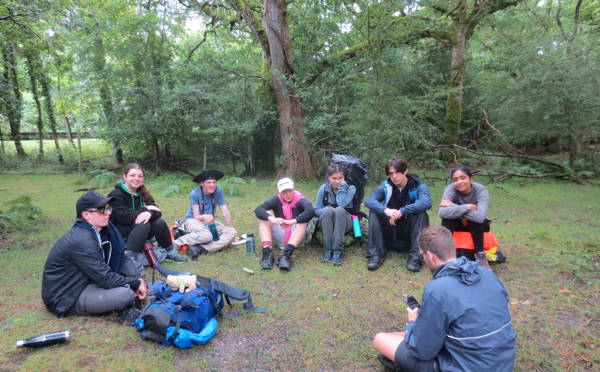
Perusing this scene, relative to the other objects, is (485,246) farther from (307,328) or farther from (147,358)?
(147,358)

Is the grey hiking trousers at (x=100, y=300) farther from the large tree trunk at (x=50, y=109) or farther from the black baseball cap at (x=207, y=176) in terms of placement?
the large tree trunk at (x=50, y=109)

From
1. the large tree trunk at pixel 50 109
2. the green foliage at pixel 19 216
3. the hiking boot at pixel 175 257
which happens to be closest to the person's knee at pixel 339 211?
the hiking boot at pixel 175 257

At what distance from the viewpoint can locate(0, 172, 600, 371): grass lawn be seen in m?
2.67

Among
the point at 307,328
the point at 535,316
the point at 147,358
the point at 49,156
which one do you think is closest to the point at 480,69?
the point at 535,316

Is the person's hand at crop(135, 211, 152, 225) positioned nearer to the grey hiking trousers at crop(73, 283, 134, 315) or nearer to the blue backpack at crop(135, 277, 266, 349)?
the grey hiking trousers at crop(73, 283, 134, 315)

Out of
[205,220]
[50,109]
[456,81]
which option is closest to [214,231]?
[205,220]

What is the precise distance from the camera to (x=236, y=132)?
11867 millimetres

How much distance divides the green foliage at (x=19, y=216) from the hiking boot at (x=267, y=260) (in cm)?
459

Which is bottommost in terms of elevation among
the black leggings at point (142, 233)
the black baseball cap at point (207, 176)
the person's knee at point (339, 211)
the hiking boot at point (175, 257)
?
the hiking boot at point (175, 257)

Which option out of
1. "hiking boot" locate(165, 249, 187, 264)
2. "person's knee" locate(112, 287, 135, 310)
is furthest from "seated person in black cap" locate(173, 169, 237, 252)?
"person's knee" locate(112, 287, 135, 310)

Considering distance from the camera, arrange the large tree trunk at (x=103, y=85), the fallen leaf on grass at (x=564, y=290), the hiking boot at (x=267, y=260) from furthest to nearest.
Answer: the large tree trunk at (x=103, y=85) → the hiking boot at (x=267, y=260) → the fallen leaf on grass at (x=564, y=290)

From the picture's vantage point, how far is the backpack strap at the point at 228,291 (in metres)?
3.25

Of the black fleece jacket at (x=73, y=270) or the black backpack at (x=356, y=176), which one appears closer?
the black fleece jacket at (x=73, y=270)

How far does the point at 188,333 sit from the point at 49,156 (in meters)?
18.3
